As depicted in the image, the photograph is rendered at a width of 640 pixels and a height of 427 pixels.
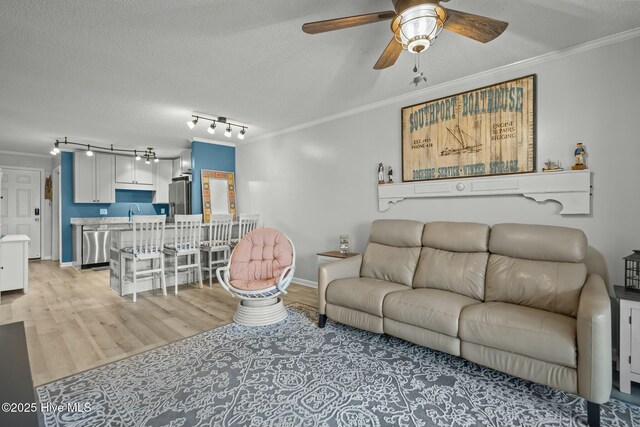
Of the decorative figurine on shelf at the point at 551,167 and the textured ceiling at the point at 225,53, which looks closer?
the textured ceiling at the point at 225,53

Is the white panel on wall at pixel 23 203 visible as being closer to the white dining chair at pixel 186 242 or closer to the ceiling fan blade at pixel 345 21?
the white dining chair at pixel 186 242

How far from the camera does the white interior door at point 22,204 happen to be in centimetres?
656

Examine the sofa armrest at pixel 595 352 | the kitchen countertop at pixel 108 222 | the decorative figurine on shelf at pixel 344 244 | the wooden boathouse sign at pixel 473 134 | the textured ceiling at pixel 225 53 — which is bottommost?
the sofa armrest at pixel 595 352

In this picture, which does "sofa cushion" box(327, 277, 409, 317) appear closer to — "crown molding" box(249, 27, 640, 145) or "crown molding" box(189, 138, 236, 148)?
"crown molding" box(249, 27, 640, 145)

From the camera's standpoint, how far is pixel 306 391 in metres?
1.96

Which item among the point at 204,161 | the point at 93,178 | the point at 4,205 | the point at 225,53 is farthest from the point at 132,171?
the point at 225,53

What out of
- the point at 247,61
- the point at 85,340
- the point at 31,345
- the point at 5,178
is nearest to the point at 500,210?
the point at 247,61

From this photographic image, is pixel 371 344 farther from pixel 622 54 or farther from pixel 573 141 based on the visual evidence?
pixel 622 54

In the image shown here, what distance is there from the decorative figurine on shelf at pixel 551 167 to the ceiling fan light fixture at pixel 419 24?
176cm

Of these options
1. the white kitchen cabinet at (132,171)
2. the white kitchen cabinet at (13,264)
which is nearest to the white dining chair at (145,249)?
the white kitchen cabinet at (13,264)

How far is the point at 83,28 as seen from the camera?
2191 millimetres

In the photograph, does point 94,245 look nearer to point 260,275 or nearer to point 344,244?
point 260,275

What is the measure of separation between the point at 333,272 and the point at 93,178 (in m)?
6.30

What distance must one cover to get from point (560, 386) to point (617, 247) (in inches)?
53.8
